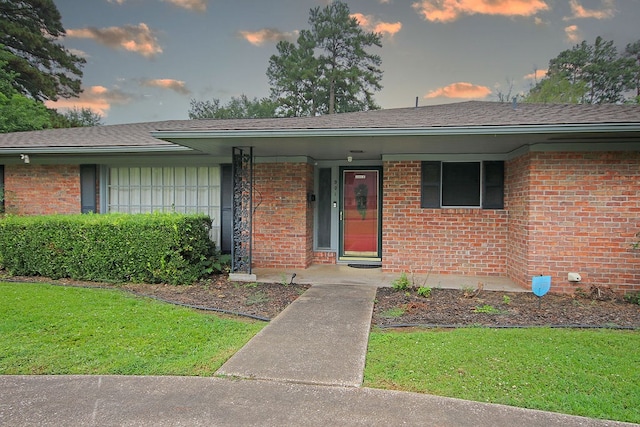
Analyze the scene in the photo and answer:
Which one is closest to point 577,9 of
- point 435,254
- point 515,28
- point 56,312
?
point 515,28

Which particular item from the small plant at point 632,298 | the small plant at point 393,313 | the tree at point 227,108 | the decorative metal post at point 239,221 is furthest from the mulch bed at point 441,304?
the tree at point 227,108

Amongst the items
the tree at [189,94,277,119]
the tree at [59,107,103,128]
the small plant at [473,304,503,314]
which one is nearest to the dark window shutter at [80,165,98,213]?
the small plant at [473,304,503,314]

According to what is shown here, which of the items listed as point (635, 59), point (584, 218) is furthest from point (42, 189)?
point (635, 59)

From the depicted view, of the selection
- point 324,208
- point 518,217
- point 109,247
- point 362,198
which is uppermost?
point 362,198

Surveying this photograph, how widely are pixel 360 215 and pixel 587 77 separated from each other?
28590 mm

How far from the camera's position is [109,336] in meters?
4.39

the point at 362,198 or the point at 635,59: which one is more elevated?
the point at 635,59

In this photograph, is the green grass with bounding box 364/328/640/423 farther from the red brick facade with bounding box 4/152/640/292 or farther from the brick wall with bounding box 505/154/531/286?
the brick wall with bounding box 505/154/531/286

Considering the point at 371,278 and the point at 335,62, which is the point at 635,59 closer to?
the point at 335,62

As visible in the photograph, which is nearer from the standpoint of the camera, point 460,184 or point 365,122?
point 365,122

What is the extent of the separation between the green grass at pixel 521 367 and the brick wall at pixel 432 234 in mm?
3277

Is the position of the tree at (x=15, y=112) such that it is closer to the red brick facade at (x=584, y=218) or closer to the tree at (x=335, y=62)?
the tree at (x=335, y=62)

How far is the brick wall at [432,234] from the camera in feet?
25.9

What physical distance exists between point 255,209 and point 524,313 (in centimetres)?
523
